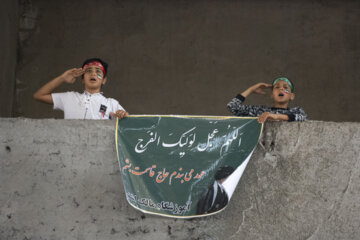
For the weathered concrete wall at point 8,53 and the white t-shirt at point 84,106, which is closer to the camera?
the white t-shirt at point 84,106

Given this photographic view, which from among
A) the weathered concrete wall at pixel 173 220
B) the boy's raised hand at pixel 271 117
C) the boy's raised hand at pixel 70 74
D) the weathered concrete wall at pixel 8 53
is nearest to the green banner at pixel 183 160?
the boy's raised hand at pixel 271 117

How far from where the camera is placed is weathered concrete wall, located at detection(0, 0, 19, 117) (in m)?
6.60

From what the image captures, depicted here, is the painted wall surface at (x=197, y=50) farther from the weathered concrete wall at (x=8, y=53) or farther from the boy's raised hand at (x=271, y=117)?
the boy's raised hand at (x=271, y=117)

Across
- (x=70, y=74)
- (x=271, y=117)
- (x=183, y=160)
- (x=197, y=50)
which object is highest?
(x=197, y=50)

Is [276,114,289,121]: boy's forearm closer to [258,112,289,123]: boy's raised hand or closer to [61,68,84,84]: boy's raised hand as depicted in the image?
[258,112,289,123]: boy's raised hand

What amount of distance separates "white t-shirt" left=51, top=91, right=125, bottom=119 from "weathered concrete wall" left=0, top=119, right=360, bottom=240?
30cm

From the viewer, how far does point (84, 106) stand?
3730 mm

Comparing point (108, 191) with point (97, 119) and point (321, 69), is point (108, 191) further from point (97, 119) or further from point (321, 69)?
point (321, 69)

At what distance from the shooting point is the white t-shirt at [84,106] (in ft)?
12.2

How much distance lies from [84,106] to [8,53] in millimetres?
3835

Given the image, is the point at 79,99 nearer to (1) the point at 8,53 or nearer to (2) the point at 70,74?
(2) the point at 70,74

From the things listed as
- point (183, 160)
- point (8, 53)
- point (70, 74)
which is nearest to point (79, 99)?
point (70, 74)

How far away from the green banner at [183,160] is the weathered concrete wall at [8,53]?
4.11 meters

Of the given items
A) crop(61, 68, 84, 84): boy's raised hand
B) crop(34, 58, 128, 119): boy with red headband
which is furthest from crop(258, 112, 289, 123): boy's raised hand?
crop(61, 68, 84, 84): boy's raised hand
